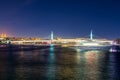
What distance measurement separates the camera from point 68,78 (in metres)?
25.0

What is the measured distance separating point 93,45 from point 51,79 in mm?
65649

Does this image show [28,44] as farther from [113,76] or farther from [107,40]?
[113,76]

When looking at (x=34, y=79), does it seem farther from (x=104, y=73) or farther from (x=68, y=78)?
(x=104, y=73)

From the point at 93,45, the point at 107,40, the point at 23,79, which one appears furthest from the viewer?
the point at 107,40

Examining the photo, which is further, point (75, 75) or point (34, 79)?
point (75, 75)

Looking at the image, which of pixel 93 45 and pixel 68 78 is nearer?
pixel 68 78

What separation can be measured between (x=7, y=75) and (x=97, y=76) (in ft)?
20.1

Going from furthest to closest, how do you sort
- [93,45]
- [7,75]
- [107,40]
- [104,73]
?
1. [107,40]
2. [93,45]
3. [104,73]
4. [7,75]

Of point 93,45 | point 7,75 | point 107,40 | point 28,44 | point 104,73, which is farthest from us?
point 28,44

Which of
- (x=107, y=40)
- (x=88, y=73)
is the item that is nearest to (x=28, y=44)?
(x=107, y=40)

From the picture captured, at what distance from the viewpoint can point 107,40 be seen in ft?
314

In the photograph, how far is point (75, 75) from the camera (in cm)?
2658

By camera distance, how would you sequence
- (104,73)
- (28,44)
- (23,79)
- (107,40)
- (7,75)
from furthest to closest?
1. (28,44)
2. (107,40)
3. (104,73)
4. (7,75)
5. (23,79)

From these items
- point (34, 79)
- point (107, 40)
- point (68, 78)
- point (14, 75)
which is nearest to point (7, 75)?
point (14, 75)
